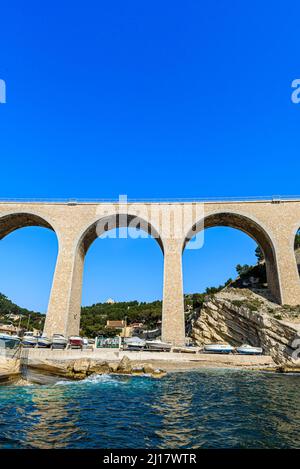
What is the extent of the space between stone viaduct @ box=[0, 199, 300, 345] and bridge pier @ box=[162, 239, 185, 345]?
0.26ft

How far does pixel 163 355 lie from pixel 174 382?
6111 millimetres

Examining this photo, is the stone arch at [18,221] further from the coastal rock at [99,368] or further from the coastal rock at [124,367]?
the coastal rock at [124,367]

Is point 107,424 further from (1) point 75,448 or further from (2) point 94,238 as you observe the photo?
(2) point 94,238

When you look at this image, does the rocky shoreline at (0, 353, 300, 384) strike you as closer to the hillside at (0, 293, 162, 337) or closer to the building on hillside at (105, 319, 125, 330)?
the hillside at (0, 293, 162, 337)

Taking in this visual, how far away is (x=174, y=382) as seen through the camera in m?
13.2

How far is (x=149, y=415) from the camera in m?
7.91

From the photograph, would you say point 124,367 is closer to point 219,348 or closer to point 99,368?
point 99,368

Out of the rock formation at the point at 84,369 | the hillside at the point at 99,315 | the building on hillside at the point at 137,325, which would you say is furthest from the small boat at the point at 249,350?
the building on hillside at the point at 137,325

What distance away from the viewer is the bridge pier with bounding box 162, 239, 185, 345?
76.0ft

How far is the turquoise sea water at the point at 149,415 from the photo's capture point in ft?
19.7

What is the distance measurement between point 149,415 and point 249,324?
17256mm

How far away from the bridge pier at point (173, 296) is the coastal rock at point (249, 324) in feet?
14.3

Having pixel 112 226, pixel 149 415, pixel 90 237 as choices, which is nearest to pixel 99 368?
pixel 149 415

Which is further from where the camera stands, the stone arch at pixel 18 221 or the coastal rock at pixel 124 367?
the stone arch at pixel 18 221
